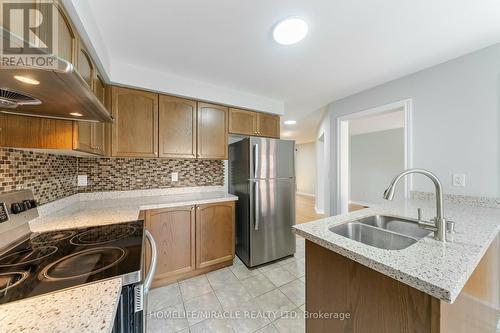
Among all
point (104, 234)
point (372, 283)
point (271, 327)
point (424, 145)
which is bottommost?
point (271, 327)

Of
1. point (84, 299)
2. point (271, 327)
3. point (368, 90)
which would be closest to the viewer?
point (84, 299)

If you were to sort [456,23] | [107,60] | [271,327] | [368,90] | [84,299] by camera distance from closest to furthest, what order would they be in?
1. [84,299]
2. [456,23]
3. [271,327]
4. [107,60]
5. [368,90]

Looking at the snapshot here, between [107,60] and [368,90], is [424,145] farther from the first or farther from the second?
[107,60]

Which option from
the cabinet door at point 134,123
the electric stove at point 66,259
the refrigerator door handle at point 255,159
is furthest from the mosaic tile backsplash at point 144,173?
the electric stove at point 66,259

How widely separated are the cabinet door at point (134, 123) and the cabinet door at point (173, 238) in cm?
66

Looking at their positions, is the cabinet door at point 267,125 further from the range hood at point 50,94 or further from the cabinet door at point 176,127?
the range hood at point 50,94

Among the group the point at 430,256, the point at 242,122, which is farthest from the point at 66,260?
the point at 242,122

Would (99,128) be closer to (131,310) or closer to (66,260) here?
(66,260)

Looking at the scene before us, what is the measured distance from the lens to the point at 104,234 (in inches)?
42.0

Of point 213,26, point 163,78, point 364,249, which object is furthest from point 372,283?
point 163,78

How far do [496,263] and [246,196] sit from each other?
195 centimetres

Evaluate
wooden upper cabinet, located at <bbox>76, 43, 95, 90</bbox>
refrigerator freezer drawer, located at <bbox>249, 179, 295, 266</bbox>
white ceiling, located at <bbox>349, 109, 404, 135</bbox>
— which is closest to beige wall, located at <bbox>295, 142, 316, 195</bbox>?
white ceiling, located at <bbox>349, 109, 404, 135</bbox>

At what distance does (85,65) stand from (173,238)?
1586 millimetres

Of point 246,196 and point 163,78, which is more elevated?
point 163,78
